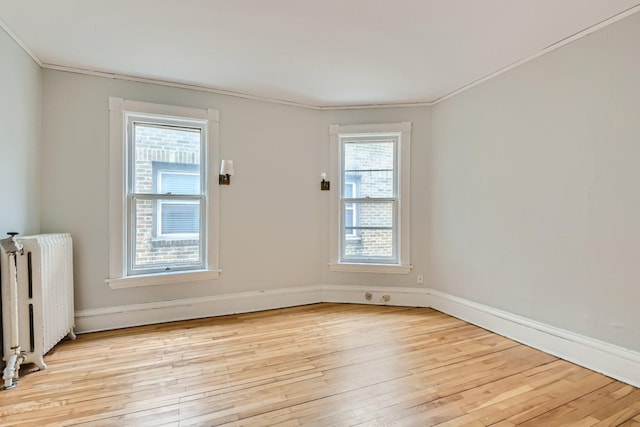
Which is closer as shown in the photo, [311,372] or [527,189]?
[311,372]

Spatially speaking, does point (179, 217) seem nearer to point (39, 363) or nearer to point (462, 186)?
point (39, 363)

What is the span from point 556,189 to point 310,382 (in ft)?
7.73

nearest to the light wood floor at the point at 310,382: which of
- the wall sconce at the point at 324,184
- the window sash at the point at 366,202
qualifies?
the window sash at the point at 366,202

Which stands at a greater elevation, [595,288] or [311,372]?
[595,288]

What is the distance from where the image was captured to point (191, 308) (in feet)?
11.0

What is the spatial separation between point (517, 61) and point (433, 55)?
30.2 inches

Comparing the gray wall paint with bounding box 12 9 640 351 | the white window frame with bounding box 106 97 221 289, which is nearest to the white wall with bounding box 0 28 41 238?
the gray wall paint with bounding box 12 9 640 351

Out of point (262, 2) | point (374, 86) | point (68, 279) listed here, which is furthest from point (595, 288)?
point (68, 279)

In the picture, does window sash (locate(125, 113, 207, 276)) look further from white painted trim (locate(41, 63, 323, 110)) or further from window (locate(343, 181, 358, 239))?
window (locate(343, 181, 358, 239))

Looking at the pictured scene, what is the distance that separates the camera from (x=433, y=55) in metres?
2.68

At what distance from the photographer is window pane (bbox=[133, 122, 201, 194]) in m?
3.20

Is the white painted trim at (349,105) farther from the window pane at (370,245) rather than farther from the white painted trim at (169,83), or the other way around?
the window pane at (370,245)

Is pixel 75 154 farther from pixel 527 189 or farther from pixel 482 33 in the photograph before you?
pixel 527 189

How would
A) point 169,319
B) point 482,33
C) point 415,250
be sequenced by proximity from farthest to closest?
point 415,250 < point 169,319 < point 482,33
